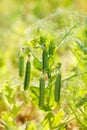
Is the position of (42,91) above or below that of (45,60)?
below

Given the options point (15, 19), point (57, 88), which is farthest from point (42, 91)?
point (15, 19)

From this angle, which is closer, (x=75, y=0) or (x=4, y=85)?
(x=4, y=85)

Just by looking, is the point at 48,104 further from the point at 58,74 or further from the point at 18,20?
the point at 18,20

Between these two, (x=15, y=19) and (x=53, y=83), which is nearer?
(x=53, y=83)

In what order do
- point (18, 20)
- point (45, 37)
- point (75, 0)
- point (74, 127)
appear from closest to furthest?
1. point (45, 37)
2. point (74, 127)
3. point (18, 20)
4. point (75, 0)

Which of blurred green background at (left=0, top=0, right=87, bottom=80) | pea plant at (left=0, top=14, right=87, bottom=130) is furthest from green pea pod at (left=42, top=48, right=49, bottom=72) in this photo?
blurred green background at (left=0, top=0, right=87, bottom=80)

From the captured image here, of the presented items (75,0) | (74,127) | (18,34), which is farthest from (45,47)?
(75,0)

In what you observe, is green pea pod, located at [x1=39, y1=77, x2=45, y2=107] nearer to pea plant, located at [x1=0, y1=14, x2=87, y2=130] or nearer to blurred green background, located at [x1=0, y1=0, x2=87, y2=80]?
pea plant, located at [x1=0, y1=14, x2=87, y2=130]

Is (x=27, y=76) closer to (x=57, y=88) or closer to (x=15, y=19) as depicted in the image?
(x=57, y=88)
